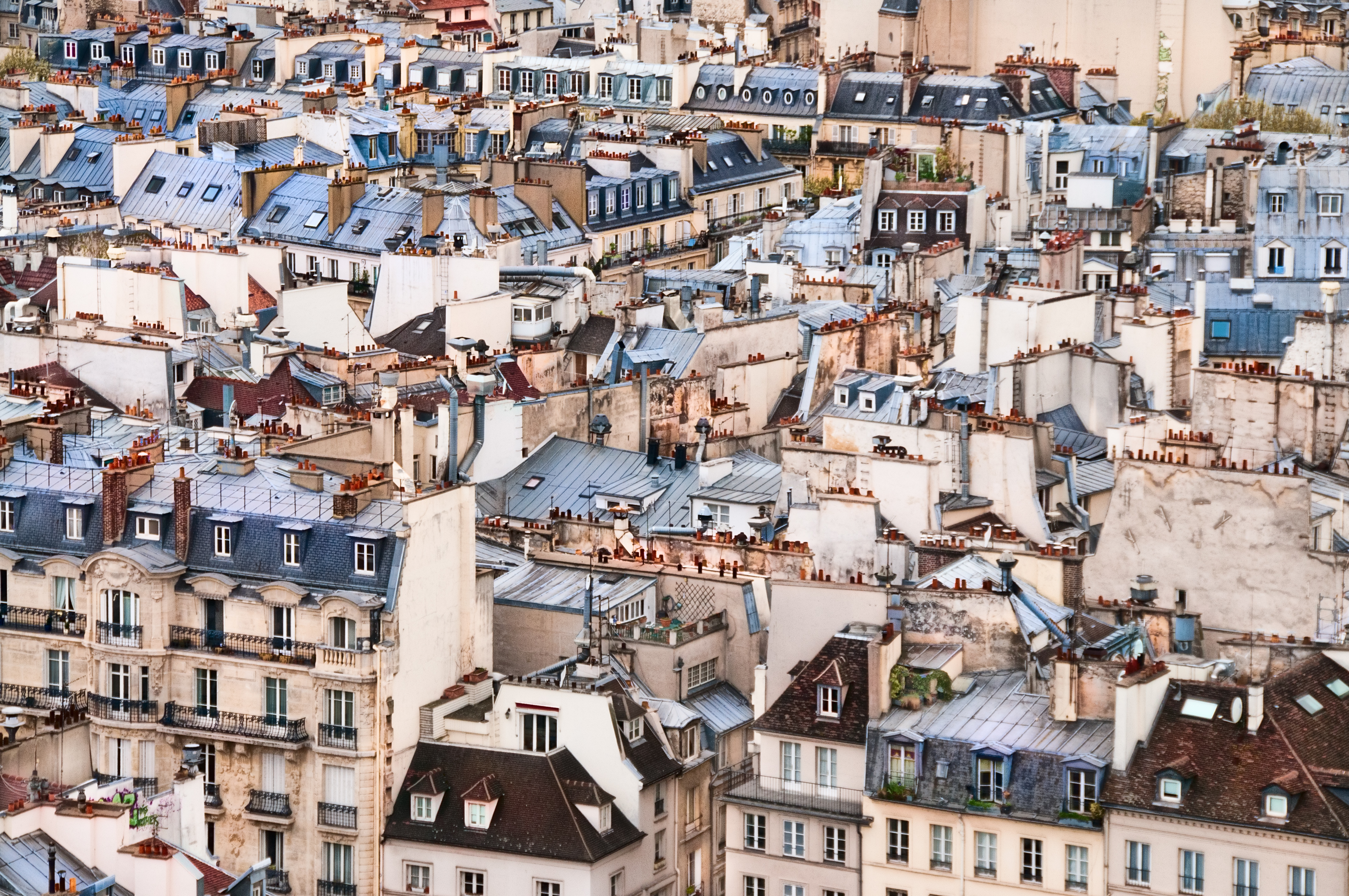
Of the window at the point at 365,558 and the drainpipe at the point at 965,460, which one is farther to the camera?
the drainpipe at the point at 965,460

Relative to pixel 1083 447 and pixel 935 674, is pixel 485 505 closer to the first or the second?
pixel 1083 447

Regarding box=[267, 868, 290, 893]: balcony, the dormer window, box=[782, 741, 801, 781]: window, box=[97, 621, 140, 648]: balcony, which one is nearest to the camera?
box=[782, 741, 801, 781]: window

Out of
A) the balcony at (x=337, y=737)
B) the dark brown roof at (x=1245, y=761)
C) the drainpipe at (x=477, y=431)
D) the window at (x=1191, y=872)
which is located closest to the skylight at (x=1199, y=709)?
the dark brown roof at (x=1245, y=761)

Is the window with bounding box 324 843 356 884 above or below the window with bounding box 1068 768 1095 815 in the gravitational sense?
below

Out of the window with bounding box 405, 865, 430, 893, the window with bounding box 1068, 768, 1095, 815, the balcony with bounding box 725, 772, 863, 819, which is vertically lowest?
the window with bounding box 405, 865, 430, 893

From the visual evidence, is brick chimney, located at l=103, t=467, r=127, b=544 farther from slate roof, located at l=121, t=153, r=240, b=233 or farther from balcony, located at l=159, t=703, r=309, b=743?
slate roof, located at l=121, t=153, r=240, b=233

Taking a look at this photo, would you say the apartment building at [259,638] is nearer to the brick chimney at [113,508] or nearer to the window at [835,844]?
the brick chimney at [113,508]

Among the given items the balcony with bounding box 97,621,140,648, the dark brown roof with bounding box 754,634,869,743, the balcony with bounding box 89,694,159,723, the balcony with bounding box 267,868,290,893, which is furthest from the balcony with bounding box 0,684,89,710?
the dark brown roof with bounding box 754,634,869,743
